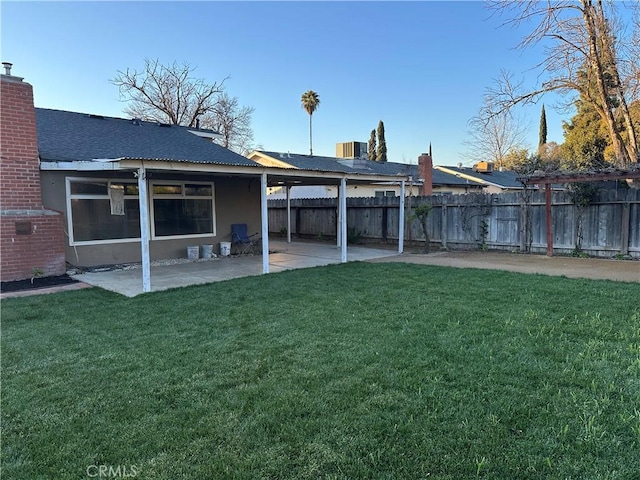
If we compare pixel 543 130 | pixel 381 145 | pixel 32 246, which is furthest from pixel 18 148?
pixel 543 130

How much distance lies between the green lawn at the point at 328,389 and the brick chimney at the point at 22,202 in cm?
249

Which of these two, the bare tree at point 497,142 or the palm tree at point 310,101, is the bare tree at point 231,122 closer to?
the palm tree at point 310,101

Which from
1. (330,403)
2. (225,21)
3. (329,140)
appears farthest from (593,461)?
(329,140)

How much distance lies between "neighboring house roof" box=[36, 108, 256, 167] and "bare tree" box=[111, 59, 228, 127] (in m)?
14.8

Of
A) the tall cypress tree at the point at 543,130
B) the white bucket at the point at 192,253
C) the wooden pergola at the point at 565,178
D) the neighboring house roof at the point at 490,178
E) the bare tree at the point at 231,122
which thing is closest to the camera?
the wooden pergola at the point at 565,178

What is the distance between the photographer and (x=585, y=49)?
10844 millimetres

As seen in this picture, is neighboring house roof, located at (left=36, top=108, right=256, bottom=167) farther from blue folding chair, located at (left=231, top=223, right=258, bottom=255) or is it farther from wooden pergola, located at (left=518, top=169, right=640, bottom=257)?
wooden pergola, located at (left=518, top=169, right=640, bottom=257)

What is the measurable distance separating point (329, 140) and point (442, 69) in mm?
20590

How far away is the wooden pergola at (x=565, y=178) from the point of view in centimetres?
805

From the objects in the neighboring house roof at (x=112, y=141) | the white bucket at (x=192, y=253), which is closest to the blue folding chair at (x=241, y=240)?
the white bucket at (x=192, y=253)

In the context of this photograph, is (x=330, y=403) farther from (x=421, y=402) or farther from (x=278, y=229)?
(x=278, y=229)

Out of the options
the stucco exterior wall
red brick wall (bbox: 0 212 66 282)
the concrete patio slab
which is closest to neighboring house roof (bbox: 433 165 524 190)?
the concrete patio slab

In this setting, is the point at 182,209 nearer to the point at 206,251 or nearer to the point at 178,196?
the point at 178,196

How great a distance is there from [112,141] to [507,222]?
1093 cm
